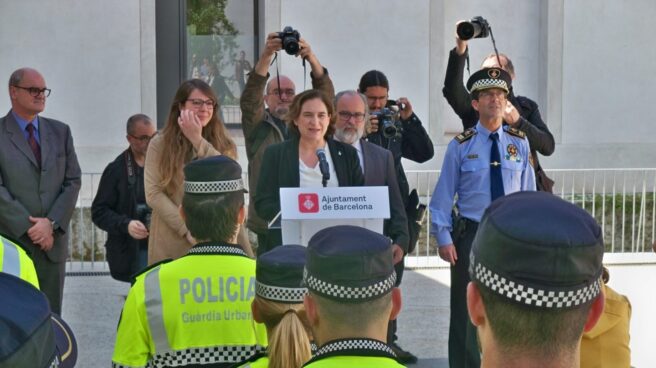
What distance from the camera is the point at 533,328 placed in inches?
75.2

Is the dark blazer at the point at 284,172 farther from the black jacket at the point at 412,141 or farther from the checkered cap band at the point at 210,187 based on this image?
the checkered cap band at the point at 210,187

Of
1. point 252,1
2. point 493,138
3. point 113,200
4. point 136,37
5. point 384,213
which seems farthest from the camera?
point 252,1

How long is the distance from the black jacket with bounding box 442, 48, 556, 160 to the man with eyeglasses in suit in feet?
8.58

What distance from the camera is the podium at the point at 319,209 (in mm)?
5547

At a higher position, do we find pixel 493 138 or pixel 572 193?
pixel 493 138

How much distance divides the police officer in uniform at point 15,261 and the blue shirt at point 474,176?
3197 millimetres

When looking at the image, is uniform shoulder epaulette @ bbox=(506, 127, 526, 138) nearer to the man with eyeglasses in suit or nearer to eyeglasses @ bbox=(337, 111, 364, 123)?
eyeglasses @ bbox=(337, 111, 364, 123)

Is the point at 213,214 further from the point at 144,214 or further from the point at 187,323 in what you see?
the point at 144,214

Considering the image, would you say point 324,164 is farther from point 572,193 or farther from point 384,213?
point 572,193

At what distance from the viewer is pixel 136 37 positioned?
46.1 feet

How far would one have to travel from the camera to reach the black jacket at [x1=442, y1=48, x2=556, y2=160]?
673 cm

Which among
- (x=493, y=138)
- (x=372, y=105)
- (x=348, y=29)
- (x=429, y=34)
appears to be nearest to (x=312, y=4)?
(x=348, y=29)

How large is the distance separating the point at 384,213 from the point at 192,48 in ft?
32.2

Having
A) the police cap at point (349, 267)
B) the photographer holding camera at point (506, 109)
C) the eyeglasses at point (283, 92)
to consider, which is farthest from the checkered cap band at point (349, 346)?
the eyeglasses at point (283, 92)
